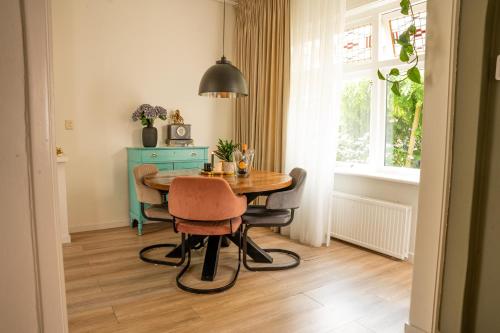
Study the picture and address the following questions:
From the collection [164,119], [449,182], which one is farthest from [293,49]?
[449,182]

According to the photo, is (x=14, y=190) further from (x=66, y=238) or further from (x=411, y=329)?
(x=66, y=238)

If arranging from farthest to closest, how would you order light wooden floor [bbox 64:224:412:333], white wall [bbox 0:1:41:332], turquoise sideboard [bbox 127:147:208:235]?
1. turquoise sideboard [bbox 127:147:208:235]
2. light wooden floor [bbox 64:224:412:333]
3. white wall [bbox 0:1:41:332]

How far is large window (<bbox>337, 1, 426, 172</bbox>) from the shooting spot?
322 centimetres

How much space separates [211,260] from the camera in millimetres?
2713

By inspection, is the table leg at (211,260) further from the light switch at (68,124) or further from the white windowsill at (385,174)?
the light switch at (68,124)

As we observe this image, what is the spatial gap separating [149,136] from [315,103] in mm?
1970

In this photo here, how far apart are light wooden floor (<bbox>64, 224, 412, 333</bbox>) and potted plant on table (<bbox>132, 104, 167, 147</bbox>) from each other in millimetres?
1338

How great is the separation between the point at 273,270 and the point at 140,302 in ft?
3.52

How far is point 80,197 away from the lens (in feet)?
12.8

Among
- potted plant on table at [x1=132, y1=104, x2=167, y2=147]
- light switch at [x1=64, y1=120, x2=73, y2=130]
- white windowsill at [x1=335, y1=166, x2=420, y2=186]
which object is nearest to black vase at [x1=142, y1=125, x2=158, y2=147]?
potted plant on table at [x1=132, y1=104, x2=167, y2=147]

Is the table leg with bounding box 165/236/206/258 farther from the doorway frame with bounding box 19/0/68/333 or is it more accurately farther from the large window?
the doorway frame with bounding box 19/0/68/333

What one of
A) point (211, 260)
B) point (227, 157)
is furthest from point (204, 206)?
point (227, 157)

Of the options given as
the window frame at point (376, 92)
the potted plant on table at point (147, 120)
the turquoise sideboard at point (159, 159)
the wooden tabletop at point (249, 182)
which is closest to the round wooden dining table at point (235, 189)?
the wooden tabletop at point (249, 182)

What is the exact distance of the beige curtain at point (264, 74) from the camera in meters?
3.90
